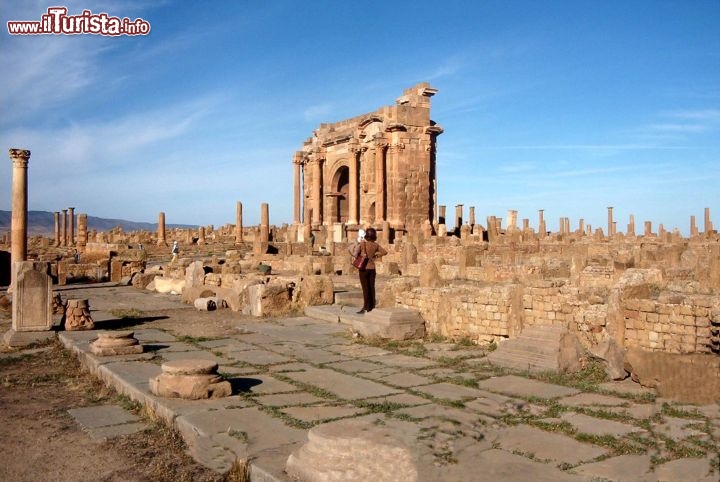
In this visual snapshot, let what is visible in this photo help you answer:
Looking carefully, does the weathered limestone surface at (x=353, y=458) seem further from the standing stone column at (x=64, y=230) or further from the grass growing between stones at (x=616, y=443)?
the standing stone column at (x=64, y=230)

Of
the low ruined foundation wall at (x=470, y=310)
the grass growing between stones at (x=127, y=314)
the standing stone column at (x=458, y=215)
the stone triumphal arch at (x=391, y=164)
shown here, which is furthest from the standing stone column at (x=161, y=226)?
the low ruined foundation wall at (x=470, y=310)

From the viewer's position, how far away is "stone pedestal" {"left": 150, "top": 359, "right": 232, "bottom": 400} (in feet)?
17.5

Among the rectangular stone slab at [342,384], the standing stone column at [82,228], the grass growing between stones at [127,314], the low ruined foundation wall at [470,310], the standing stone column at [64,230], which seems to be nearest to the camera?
the rectangular stone slab at [342,384]

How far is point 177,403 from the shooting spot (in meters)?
5.18

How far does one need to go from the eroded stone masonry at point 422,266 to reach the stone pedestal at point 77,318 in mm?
770

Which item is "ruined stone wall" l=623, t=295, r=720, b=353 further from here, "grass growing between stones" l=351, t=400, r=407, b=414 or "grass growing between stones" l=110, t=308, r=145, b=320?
"grass growing between stones" l=110, t=308, r=145, b=320

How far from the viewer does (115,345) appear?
7.54 m

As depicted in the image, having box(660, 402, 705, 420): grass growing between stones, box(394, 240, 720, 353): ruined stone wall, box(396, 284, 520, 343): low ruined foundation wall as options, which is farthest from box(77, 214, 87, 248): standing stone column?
box(660, 402, 705, 420): grass growing between stones

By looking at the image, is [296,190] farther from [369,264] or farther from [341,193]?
[369,264]

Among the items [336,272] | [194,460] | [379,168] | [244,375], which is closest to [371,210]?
[379,168]

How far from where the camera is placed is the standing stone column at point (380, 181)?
29.2 metres

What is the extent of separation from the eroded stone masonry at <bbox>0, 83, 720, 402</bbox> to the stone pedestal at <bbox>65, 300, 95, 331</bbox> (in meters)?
0.77

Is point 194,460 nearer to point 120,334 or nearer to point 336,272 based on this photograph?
point 120,334

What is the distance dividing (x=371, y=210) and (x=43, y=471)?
90.6ft
